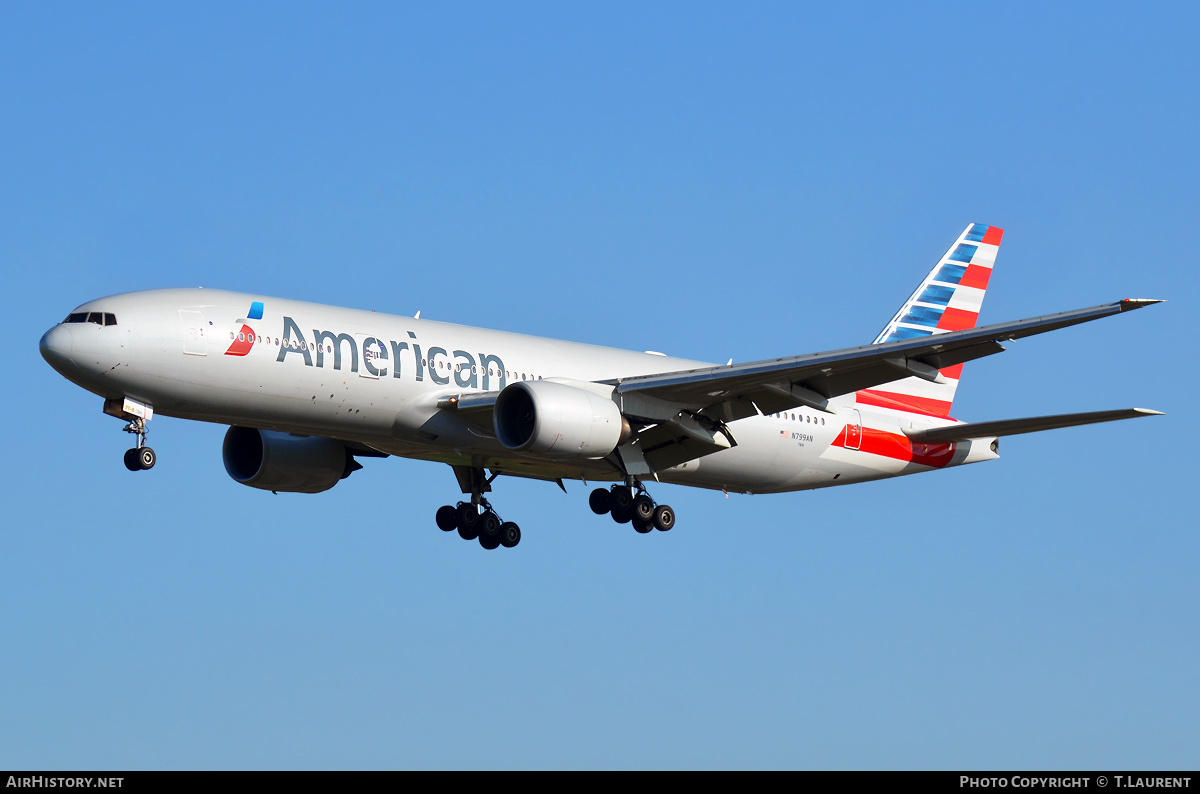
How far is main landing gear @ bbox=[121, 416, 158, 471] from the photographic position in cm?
2950

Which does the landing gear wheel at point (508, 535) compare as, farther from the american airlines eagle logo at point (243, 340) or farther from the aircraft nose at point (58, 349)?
the aircraft nose at point (58, 349)

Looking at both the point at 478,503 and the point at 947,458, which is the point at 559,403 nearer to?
the point at 478,503

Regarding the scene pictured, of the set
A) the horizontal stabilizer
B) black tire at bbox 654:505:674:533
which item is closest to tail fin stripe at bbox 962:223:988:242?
the horizontal stabilizer

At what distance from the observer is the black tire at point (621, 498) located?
35406mm

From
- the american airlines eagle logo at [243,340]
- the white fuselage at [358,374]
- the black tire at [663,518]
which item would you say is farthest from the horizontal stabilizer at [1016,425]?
the american airlines eagle logo at [243,340]

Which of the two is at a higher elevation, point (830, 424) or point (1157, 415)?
point (830, 424)

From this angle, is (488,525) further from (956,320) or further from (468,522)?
(956,320)

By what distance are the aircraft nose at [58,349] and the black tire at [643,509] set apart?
13.6m

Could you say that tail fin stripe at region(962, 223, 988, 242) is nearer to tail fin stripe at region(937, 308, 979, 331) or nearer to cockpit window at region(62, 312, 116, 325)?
tail fin stripe at region(937, 308, 979, 331)

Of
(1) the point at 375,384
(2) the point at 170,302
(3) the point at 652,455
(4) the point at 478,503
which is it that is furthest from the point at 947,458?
(2) the point at 170,302

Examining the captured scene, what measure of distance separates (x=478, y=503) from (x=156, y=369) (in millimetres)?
11628

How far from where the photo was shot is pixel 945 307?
43.7 meters

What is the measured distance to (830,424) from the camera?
39031 millimetres
